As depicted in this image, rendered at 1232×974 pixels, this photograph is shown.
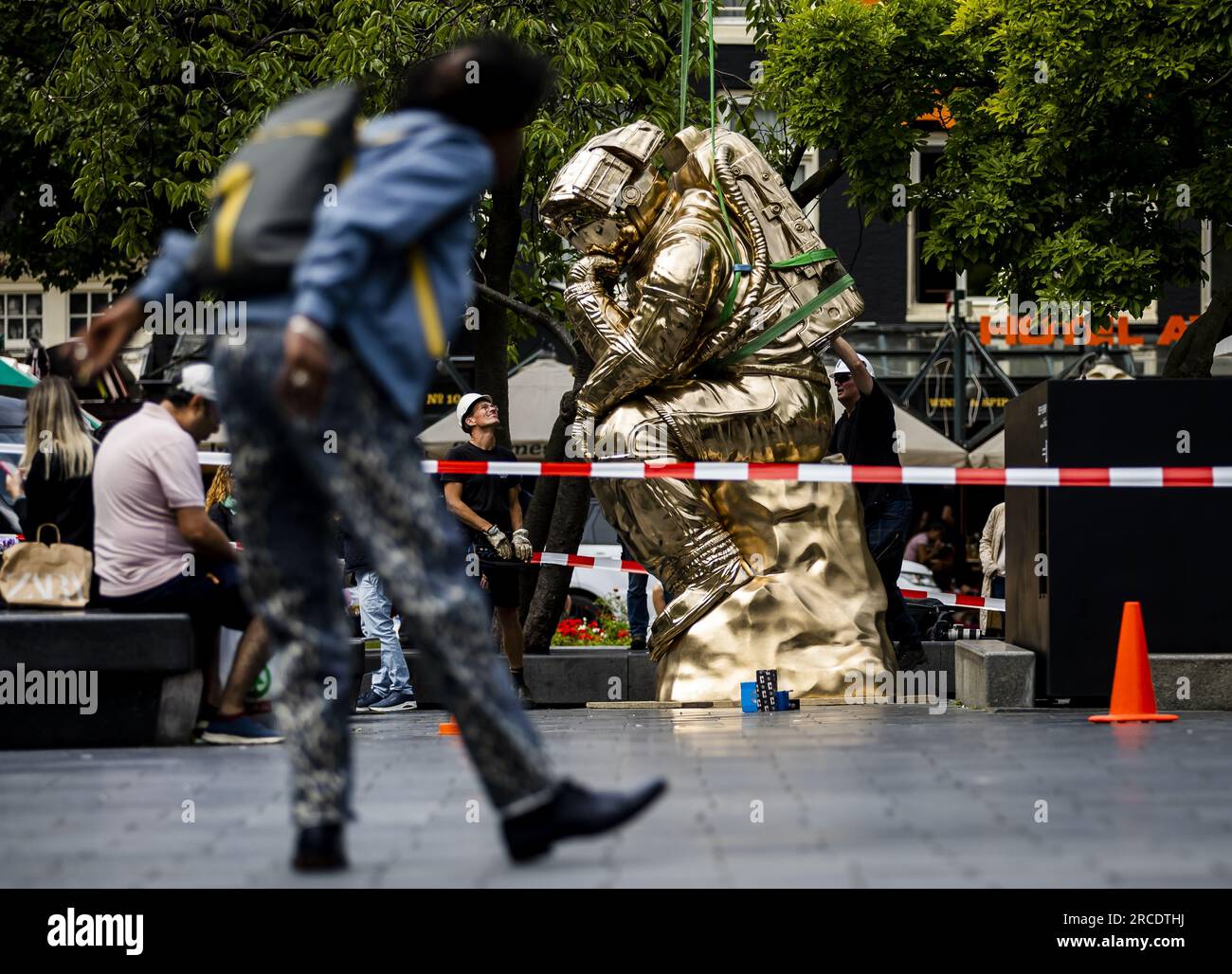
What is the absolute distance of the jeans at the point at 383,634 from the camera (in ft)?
39.9

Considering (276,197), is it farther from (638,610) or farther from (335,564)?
(638,610)

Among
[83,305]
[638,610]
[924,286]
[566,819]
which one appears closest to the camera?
[566,819]

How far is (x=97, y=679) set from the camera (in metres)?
7.45

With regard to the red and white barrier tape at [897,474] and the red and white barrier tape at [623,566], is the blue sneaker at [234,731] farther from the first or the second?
the red and white barrier tape at [623,566]

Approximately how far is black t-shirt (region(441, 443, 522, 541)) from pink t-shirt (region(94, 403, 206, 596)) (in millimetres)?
4253

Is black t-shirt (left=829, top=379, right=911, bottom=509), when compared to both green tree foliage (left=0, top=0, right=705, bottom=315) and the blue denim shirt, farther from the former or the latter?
the blue denim shirt

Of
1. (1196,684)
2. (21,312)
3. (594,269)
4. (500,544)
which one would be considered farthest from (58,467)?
(21,312)

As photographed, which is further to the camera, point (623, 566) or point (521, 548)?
point (623, 566)

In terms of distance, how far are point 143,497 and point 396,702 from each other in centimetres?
495

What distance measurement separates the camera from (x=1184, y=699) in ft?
28.8

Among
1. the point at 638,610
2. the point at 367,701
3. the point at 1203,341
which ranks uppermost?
the point at 1203,341

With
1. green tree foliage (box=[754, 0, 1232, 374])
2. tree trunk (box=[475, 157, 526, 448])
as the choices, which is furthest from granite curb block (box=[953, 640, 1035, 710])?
green tree foliage (box=[754, 0, 1232, 374])

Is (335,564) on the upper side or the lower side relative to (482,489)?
lower
